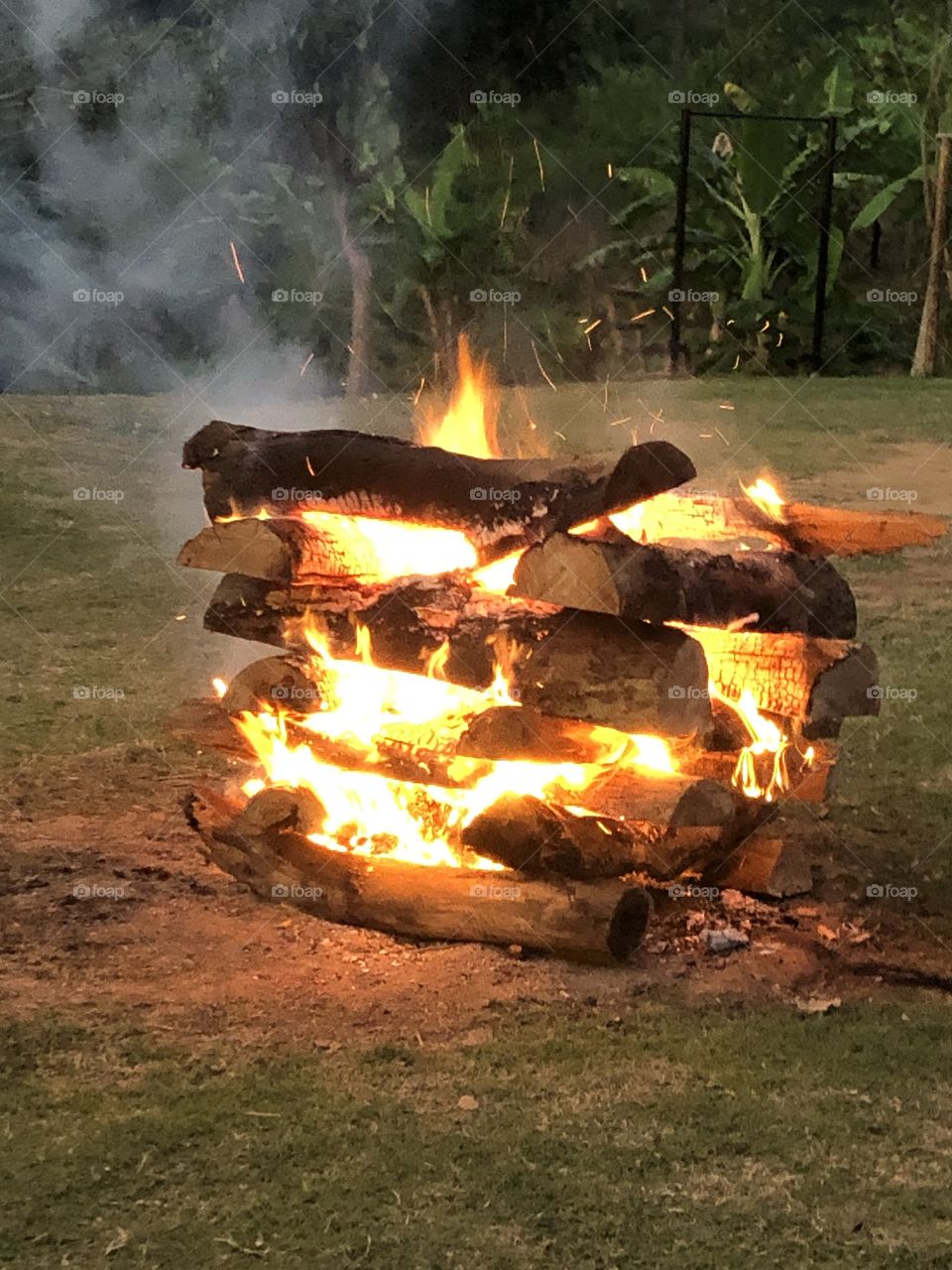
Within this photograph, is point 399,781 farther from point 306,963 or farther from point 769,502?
point 769,502

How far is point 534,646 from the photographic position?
4320 millimetres

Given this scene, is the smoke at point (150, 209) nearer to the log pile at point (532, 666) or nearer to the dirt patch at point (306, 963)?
the log pile at point (532, 666)

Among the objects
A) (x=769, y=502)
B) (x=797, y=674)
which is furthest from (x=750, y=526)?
(x=797, y=674)

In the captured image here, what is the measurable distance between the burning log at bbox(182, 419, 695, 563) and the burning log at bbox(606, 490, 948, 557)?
0.49 meters

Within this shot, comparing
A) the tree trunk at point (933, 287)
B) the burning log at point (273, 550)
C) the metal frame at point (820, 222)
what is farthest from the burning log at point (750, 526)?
the tree trunk at point (933, 287)

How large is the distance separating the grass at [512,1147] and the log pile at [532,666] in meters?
0.49

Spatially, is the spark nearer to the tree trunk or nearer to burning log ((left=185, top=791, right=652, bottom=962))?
the tree trunk

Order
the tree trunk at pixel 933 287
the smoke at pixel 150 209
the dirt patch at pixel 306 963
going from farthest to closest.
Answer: the tree trunk at pixel 933 287, the smoke at pixel 150 209, the dirt patch at pixel 306 963

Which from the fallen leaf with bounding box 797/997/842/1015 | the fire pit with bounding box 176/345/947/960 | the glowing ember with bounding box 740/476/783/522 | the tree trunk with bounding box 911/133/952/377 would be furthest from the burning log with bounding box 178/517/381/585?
the tree trunk with bounding box 911/133/952/377

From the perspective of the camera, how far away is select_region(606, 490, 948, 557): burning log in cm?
479

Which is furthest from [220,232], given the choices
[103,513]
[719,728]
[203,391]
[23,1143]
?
[23,1143]

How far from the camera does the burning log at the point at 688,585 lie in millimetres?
4137

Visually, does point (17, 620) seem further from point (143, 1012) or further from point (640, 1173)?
point (640, 1173)

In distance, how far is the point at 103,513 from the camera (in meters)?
9.61
